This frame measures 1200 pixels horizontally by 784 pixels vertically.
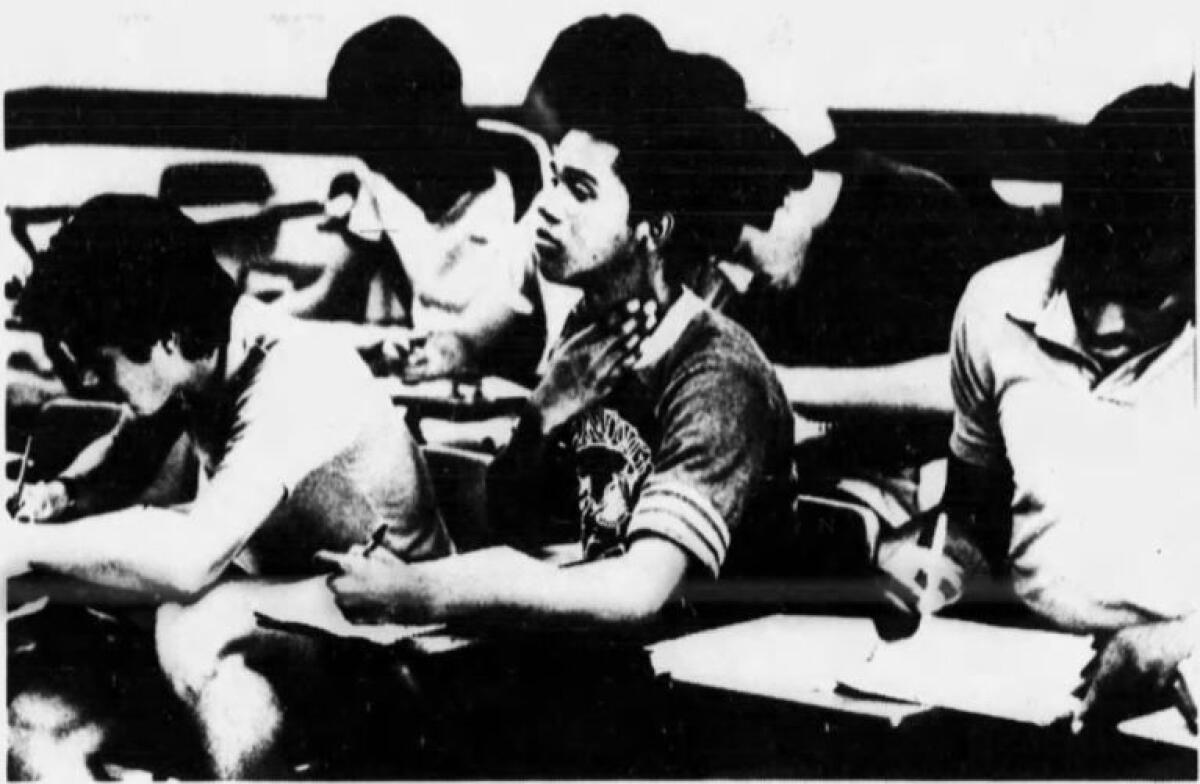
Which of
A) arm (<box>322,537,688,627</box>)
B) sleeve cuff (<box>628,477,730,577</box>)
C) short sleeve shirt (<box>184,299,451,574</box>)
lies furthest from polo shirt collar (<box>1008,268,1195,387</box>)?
short sleeve shirt (<box>184,299,451,574</box>)

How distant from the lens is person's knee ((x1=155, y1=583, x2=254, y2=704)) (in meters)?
2.73

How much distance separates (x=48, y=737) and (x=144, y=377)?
2.14 feet

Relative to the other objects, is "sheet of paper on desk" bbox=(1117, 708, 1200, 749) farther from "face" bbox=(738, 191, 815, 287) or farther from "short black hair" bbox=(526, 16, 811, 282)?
"short black hair" bbox=(526, 16, 811, 282)

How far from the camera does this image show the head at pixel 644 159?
9.08 feet

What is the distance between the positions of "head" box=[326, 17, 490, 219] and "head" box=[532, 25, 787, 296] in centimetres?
16

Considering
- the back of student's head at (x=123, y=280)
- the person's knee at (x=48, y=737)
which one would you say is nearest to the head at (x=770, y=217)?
the back of student's head at (x=123, y=280)

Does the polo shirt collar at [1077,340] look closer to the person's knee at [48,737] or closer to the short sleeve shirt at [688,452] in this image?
the short sleeve shirt at [688,452]

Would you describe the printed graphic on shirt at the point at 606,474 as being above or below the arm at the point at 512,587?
above

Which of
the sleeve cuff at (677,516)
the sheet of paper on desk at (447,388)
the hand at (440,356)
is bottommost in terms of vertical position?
the sleeve cuff at (677,516)

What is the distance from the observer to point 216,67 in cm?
276

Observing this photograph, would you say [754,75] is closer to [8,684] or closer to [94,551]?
[94,551]

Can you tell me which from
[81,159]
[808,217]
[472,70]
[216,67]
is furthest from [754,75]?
[81,159]

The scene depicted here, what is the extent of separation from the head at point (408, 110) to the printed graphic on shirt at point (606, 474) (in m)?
0.47

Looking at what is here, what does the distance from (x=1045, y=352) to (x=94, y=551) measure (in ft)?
5.66
